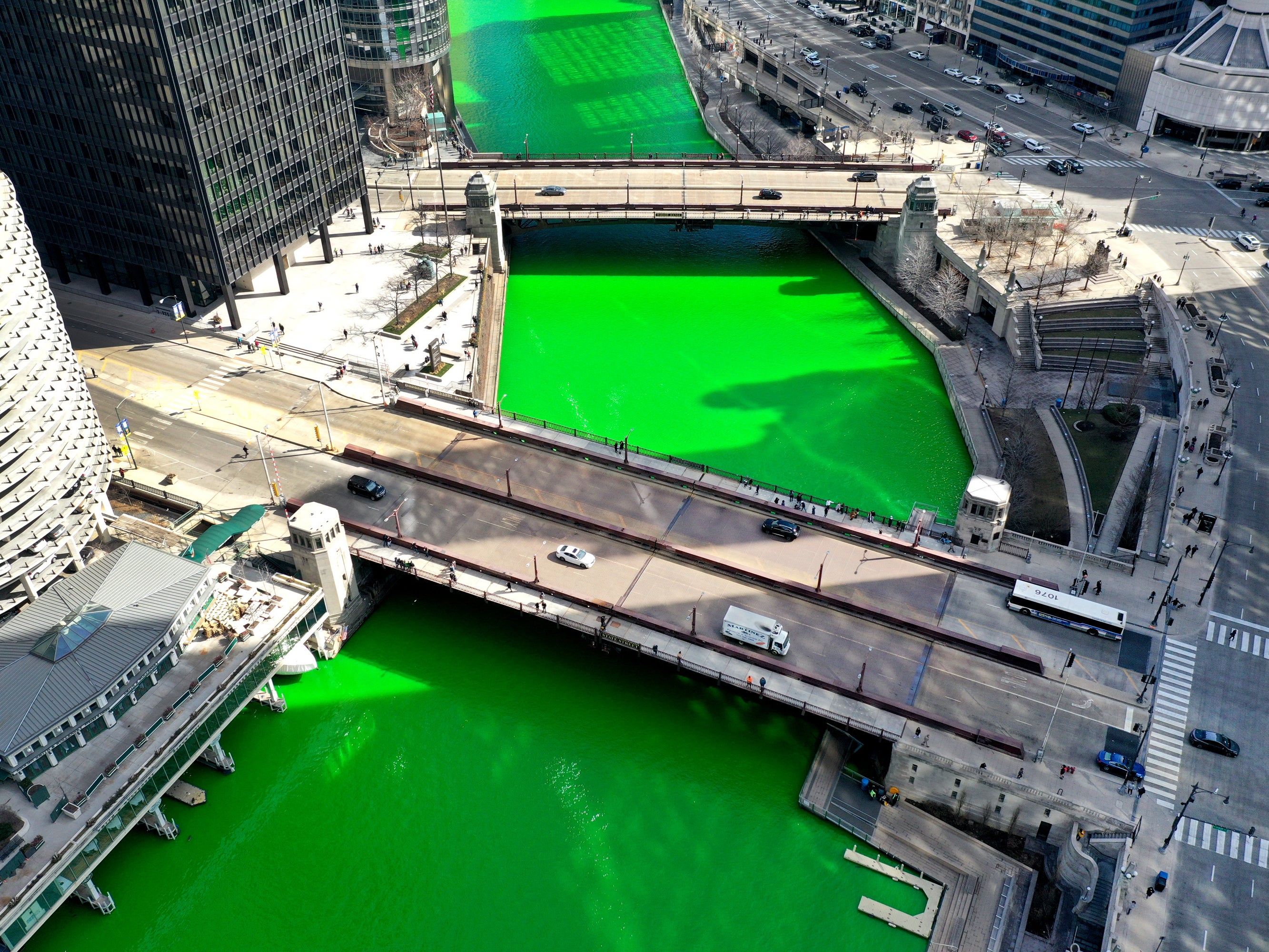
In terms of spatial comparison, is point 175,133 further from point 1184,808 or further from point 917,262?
point 1184,808

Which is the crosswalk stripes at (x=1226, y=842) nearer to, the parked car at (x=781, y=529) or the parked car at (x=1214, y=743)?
the parked car at (x=1214, y=743)

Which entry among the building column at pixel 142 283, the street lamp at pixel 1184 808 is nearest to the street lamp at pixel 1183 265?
the street lamp at pixel 1184 808

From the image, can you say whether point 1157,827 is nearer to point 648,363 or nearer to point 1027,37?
point 648,363

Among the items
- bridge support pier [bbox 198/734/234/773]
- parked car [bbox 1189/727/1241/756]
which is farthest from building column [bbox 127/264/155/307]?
parked car [bbox 1189/727/1241/756]

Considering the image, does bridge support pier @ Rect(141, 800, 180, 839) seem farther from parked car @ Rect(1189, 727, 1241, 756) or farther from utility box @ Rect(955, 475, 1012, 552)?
parked car @ Rect(1189, 727, 1241, 756)

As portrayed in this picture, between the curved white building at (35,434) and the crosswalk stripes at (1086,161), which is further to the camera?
the crosswalk stripes at (1086,161)
